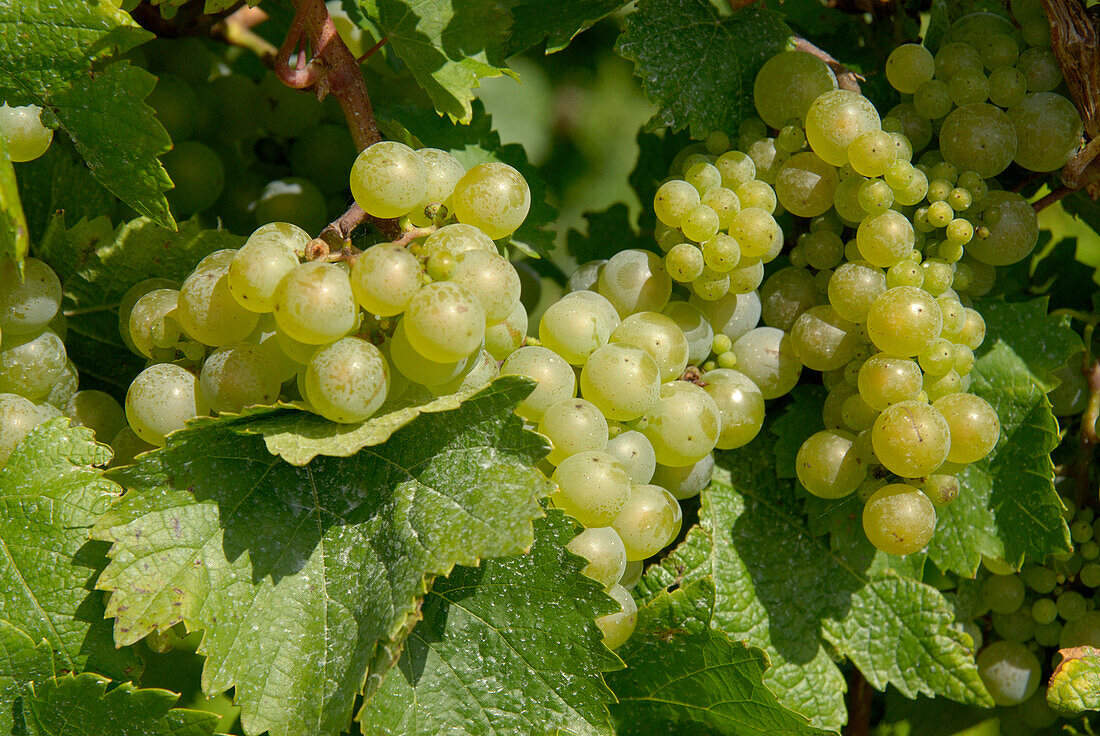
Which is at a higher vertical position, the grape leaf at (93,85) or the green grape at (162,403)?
the grape leaf at (93,85)

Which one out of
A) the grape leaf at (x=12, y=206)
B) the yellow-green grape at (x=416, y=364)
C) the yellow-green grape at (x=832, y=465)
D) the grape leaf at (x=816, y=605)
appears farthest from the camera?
the grape leaf at (x=816, y=605)

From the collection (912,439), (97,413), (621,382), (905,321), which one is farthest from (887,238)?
(97,413)

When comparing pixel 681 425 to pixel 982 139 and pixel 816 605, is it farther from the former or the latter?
pixel 982 139

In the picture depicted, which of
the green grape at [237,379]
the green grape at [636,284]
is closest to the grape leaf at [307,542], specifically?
the green grape at [237,379]

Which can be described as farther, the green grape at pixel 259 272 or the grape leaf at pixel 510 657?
the grape leaf at pixel 510 657

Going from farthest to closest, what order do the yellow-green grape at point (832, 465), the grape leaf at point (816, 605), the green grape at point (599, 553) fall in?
the grape leaf at point (816, 605)
the yellow-green grape at point (832, 465)
the green grape at point (599, 553)

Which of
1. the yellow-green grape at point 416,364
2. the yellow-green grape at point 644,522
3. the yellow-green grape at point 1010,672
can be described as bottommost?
the yellow-green grape at point 1010,672

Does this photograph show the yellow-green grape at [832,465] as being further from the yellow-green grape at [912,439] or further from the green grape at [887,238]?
the green grape at [887,238]
